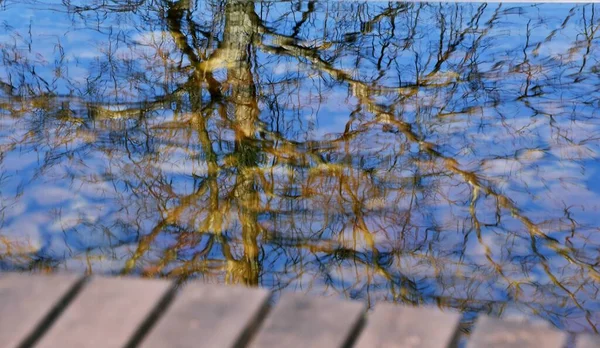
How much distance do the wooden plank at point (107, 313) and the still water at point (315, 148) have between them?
765 millimetres

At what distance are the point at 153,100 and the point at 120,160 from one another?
1.27 ft

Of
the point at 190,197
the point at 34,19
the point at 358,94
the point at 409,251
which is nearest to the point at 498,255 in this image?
the point at 409,251

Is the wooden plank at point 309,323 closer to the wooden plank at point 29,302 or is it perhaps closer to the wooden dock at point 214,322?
the wooden dock at point 214,322

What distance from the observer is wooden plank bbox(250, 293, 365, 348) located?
1.18 metres

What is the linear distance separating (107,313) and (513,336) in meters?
0.50

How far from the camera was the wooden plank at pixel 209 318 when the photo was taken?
119 centimetres

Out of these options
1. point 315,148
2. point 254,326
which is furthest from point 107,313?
point 315,148

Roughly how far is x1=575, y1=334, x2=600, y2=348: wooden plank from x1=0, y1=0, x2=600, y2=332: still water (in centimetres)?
74

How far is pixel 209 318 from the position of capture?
1231mm

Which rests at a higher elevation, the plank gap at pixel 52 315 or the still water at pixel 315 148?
the plank gap at pixel 52 315

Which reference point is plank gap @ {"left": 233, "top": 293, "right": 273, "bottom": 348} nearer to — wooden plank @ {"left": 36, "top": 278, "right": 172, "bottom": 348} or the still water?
wooden plank @ {"left": 36, "top": 278, "right": 172, "bottom": 348}

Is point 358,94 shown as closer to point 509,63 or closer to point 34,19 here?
point 509,63

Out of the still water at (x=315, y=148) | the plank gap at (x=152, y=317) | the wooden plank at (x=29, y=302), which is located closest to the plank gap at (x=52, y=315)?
the wooden plank at (x=29, y=302)

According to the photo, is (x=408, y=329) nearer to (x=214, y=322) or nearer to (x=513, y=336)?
(x=513, y=336)
